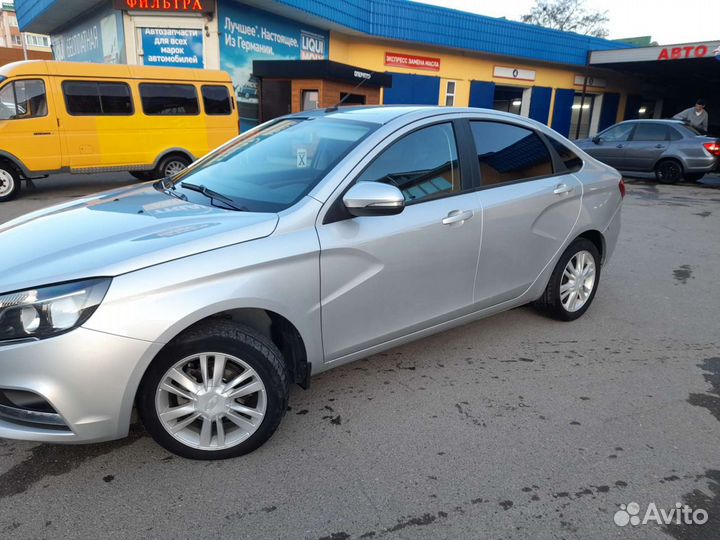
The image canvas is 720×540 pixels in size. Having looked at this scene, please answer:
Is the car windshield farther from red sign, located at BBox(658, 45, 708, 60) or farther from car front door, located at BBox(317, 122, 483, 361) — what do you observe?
red sign, located at BBox(658, 45, 708, 60)

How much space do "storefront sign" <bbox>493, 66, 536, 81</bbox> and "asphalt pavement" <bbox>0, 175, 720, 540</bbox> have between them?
20.9 metres

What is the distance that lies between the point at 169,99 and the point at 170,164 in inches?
50.3

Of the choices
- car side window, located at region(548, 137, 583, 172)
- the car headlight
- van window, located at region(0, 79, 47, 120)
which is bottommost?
the car headlight

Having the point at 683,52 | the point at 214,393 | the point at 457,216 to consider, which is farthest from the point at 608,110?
the point at 214,393

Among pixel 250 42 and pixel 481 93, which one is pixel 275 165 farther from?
pixel 481 93

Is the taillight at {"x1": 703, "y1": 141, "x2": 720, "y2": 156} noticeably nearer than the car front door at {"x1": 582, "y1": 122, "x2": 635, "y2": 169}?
Yes

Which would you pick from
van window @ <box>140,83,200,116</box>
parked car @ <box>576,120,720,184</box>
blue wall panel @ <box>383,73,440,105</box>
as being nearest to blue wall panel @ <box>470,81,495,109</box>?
blue wall panel @ <box>383,73,440,105</box>

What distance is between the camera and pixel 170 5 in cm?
1399

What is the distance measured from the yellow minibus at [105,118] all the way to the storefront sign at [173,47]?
162 inches

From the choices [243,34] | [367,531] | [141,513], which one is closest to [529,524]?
[367,531]

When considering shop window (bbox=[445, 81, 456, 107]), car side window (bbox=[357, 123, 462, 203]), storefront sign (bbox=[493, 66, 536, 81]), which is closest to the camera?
car side window (bbox=[357, 123, 462, 203])

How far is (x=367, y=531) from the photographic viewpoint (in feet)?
7.18

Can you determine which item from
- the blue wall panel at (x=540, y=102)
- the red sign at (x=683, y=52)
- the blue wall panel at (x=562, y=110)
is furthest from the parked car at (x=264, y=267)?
the blue wall panel at (x=562, y=110)

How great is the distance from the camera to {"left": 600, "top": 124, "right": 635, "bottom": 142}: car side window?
14031 millimetres
